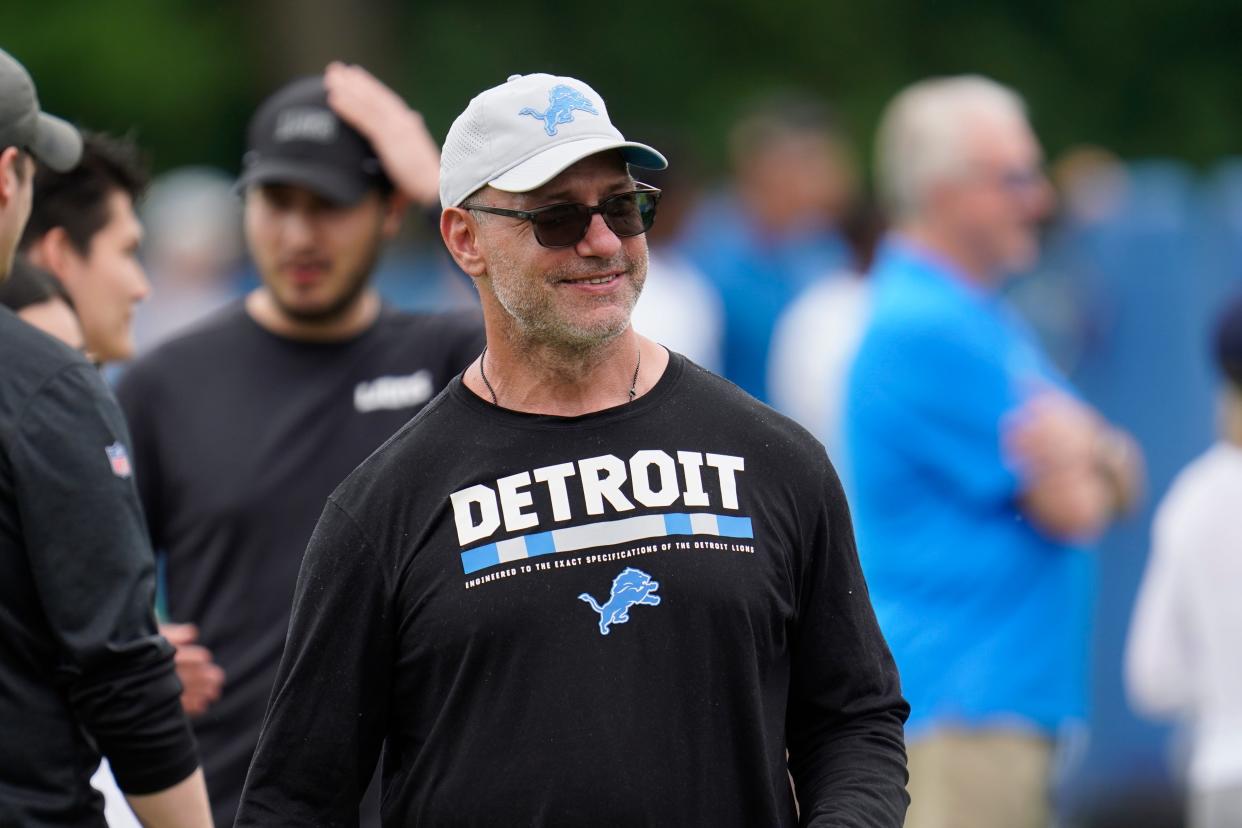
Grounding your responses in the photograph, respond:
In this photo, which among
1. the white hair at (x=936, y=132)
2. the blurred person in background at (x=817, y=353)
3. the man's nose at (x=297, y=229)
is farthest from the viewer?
the blurred person in background at (x=817, y=353)

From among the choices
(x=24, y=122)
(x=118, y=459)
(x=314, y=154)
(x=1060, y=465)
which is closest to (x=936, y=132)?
(x=1060, y=465)

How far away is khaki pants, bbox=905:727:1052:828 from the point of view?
19.0ft

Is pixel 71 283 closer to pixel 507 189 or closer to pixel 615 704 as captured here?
pixel 507 189

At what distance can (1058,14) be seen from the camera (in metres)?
22.1

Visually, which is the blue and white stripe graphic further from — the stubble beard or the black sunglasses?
the black sunglasses

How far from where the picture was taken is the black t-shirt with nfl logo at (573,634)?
10.2 ft

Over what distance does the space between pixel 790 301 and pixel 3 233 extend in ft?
22.5

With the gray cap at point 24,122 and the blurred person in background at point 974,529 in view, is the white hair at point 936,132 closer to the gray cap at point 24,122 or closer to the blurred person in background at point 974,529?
the blurred person in background at point 974,529

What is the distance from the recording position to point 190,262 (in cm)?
1692

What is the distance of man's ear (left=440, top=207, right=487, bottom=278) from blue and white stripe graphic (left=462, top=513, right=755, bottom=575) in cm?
48

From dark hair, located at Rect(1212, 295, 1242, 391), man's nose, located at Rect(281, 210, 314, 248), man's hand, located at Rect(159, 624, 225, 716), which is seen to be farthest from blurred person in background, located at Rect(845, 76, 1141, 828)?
man's hand, located at Rect(159, 624, 225, 716)

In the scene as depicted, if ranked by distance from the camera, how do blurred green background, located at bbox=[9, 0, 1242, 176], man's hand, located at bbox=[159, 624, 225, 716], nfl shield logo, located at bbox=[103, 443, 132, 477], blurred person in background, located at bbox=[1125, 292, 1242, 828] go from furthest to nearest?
blurred green background, located at bbox=[9, 0, 1242, 176], blurred person in background, located at bbox=[1125, 292, 1242, 828], man's hand, located at bbox=[159, 624, 225, 716], nfl shield logo, located at bbox=[103, 443, 132, 477]

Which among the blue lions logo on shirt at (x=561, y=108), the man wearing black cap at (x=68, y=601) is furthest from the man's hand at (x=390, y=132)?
the blue lions logo on shirt at (x=561, y=108)

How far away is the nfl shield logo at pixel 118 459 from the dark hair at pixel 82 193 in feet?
3.10
